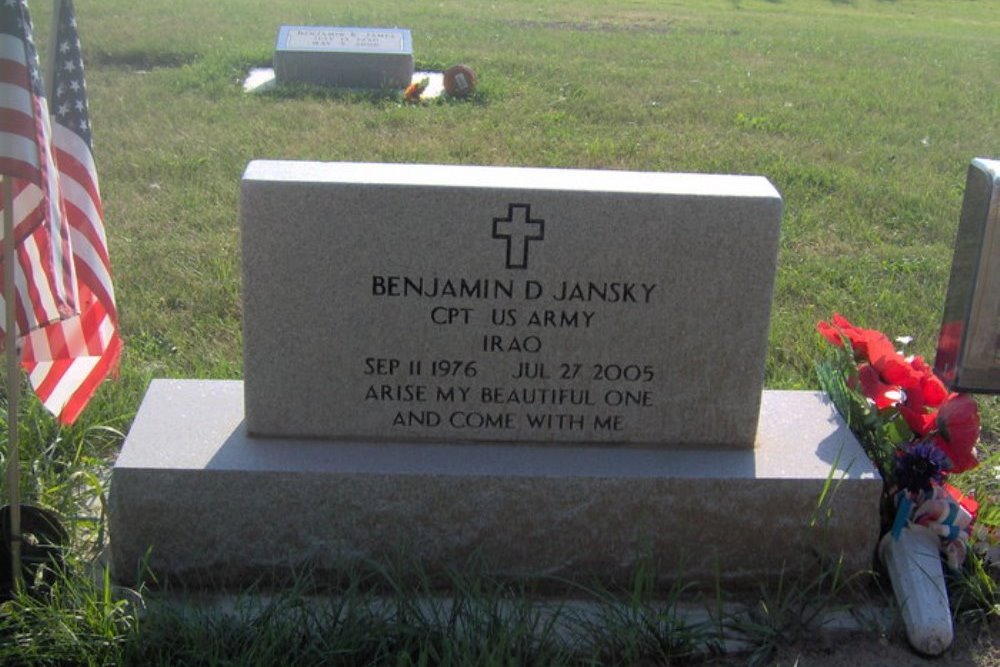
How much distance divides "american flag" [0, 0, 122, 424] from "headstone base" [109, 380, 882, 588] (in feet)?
0.90

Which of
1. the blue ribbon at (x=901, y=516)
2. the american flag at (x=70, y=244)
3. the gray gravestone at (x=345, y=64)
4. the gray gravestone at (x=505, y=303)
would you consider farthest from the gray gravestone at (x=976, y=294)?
the gray gravestone at (x=345, y=64)

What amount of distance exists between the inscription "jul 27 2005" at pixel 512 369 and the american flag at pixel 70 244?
2.54ft

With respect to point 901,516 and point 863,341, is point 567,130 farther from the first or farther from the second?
point 901,516

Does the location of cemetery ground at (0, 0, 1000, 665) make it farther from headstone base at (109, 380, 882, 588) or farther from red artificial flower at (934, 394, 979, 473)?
red artificial flower at (934, 394, 979, 473)

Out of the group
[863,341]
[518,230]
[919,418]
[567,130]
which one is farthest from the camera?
[567,130]

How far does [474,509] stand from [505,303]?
1.94ft

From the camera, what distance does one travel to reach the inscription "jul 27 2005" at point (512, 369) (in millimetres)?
3523

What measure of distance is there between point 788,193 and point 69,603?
218 inches

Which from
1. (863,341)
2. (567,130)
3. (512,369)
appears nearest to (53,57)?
(512,369)

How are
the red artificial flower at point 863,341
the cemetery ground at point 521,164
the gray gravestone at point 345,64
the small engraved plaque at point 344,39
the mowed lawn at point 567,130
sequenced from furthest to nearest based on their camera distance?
the small engraved plaque at point 344,39 < the gray gravestone at point 345,64 < the mowed lawn at point 567,130 < the red artificial flower at point 863,341 < the cemetery ground at point 521,164

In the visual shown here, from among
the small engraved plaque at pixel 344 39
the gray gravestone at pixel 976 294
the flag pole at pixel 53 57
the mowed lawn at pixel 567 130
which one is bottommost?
the mowed lawn at pixel 567 130

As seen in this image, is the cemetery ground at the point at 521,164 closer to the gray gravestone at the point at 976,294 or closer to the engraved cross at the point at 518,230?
the gray gravestone at the point at 976,294

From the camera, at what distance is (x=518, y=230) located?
3.45 m

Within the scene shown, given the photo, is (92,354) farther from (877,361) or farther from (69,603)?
(877,361)
